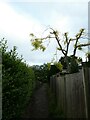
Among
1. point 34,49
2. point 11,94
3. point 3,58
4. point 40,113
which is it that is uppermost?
point 34,49

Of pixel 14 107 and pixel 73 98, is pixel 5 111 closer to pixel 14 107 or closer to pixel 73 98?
pixel 14 107

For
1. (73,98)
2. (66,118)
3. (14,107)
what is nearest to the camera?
(14,107)

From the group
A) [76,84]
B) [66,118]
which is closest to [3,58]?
[76,84]

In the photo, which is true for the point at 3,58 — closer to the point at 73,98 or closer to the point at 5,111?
the point at 5,111

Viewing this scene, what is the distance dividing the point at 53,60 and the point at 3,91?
25.9 m

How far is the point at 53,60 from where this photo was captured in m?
32.6

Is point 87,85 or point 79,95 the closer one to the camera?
point 87,85

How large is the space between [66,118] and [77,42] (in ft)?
65.5

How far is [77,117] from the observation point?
33.1ft

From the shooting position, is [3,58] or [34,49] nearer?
[3,58]

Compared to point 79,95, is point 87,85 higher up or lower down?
higher up

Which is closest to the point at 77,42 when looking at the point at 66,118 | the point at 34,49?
the point at 34,49

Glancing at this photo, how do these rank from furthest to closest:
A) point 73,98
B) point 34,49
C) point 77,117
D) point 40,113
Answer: point 34,49 → point 40,113 → point 73,98 → point 77,117

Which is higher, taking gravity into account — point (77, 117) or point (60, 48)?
point (60, 48)
